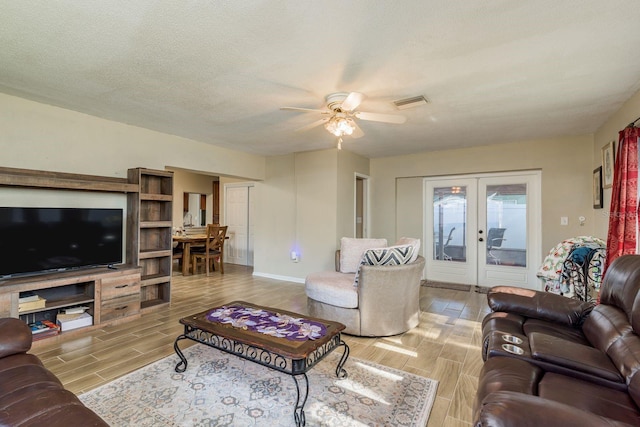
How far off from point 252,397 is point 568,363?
185cm

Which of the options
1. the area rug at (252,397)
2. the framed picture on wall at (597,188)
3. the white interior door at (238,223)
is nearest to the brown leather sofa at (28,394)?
the area rug at (252,397)

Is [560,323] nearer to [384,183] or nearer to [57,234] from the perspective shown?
[384,183]

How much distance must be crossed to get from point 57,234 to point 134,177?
1.03 meters

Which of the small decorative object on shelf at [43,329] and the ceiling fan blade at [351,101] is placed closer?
the ceiling fan blade at [351,101]

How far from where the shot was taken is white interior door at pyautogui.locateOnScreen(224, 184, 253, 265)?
7371mm

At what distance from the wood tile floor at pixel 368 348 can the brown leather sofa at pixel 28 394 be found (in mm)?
712

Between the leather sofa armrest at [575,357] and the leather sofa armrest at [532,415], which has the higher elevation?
the leather sofa armrest at [532,415]

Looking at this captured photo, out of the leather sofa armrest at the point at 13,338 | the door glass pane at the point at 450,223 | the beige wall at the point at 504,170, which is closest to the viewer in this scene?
the leather sofa armrest at the point at 13,338

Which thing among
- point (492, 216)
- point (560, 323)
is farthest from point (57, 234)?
point (492, 216)

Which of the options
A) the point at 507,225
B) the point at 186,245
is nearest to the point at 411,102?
the point at 507,225

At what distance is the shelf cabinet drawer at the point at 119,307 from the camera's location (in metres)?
3.29

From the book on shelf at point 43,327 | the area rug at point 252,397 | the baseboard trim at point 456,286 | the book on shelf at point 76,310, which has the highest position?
the book on shelf at point 76,310

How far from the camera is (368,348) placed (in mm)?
2801

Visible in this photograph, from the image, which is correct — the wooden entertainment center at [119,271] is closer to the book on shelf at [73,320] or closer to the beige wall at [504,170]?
the book on shelf at [73,320]
